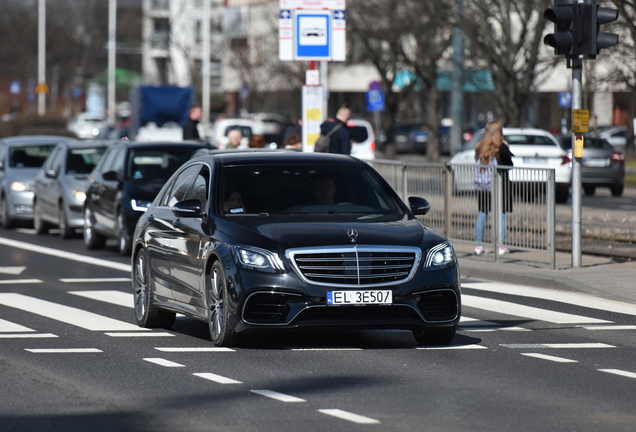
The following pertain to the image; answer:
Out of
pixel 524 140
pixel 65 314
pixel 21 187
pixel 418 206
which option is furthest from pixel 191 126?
pixel 418 206

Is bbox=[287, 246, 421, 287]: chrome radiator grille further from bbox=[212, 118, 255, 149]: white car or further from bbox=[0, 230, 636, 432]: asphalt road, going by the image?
bbox=[212, 118, 255, 149]: white car

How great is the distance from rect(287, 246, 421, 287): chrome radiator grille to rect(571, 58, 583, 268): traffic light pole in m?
6.69

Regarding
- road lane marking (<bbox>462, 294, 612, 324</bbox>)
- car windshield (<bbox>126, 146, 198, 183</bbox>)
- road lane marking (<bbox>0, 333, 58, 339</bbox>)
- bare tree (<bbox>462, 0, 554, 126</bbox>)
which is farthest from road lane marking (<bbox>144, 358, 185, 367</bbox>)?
bare tree (<bbox>462, 0, 554, 126</bbox>)

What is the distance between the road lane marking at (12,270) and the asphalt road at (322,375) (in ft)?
12.5

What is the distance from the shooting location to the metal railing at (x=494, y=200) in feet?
54.5

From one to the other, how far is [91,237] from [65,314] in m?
8.24

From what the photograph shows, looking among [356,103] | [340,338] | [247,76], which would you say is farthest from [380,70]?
[340,338]

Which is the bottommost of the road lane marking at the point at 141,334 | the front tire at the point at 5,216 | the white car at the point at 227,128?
the road lane marking at the point at 141,334

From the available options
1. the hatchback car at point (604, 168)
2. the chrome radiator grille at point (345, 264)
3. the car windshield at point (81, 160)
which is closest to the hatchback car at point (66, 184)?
the car windshield at point (81, 160)

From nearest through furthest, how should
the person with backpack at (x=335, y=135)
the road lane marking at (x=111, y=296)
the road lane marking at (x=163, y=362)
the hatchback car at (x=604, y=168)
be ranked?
the road lane marking at (x=163, y=362) < the road lane marking at (x=111, y=296) < the person with backpack at (x=335, y=135) < the hatchback car at (x=604, y=168)

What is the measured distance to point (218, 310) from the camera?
10.3m

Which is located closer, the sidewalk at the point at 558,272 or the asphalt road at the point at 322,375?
the asphalt road at the point at 322,375

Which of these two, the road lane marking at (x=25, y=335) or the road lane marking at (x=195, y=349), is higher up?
the road lane marking at (x=195, y=349)

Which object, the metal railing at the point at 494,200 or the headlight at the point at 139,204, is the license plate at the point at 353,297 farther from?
the headlight at the point at 139,204
